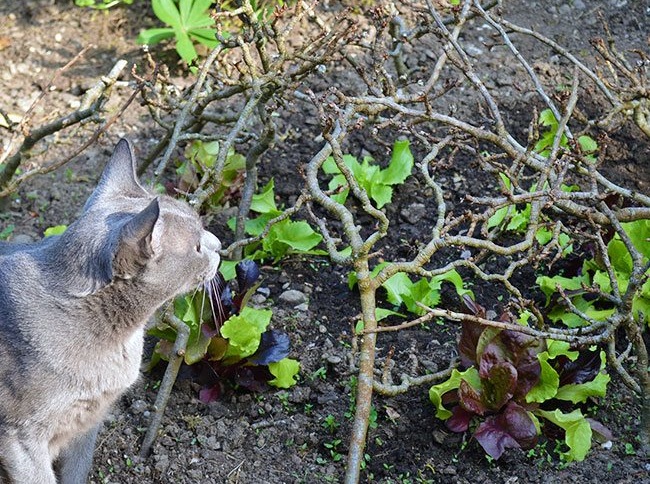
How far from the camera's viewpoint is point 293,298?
436cm

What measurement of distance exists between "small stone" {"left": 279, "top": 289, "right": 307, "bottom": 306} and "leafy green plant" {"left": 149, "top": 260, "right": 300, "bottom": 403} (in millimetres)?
361

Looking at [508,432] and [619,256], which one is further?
[619,256]

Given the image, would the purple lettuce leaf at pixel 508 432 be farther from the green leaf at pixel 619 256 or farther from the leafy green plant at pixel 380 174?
the leafy green plant at pixel 380 174

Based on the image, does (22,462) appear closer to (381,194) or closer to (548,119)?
(381,194)

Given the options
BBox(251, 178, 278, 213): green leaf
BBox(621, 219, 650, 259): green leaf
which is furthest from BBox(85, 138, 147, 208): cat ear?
BBox(621, 219, 650, 259): green leaf

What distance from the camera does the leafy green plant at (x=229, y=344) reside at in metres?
3.81

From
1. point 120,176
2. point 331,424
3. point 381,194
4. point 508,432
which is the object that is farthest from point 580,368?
point 120,176

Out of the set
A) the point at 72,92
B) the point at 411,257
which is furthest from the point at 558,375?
the point at 72,92

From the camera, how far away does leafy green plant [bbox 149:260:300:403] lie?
3.81 m

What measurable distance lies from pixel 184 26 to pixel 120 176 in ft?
7.33

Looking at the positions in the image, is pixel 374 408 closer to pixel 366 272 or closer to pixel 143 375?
pixel 366 272

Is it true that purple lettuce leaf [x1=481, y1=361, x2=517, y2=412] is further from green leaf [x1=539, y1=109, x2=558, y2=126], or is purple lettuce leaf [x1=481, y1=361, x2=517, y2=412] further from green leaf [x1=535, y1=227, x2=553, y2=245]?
green leaf [x1=539, y1=109, x2=558, y2=126]

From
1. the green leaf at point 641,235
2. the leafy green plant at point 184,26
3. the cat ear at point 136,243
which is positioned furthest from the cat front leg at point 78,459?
the leafy green plant at point 184,26

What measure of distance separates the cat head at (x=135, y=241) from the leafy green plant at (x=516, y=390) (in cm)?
110
